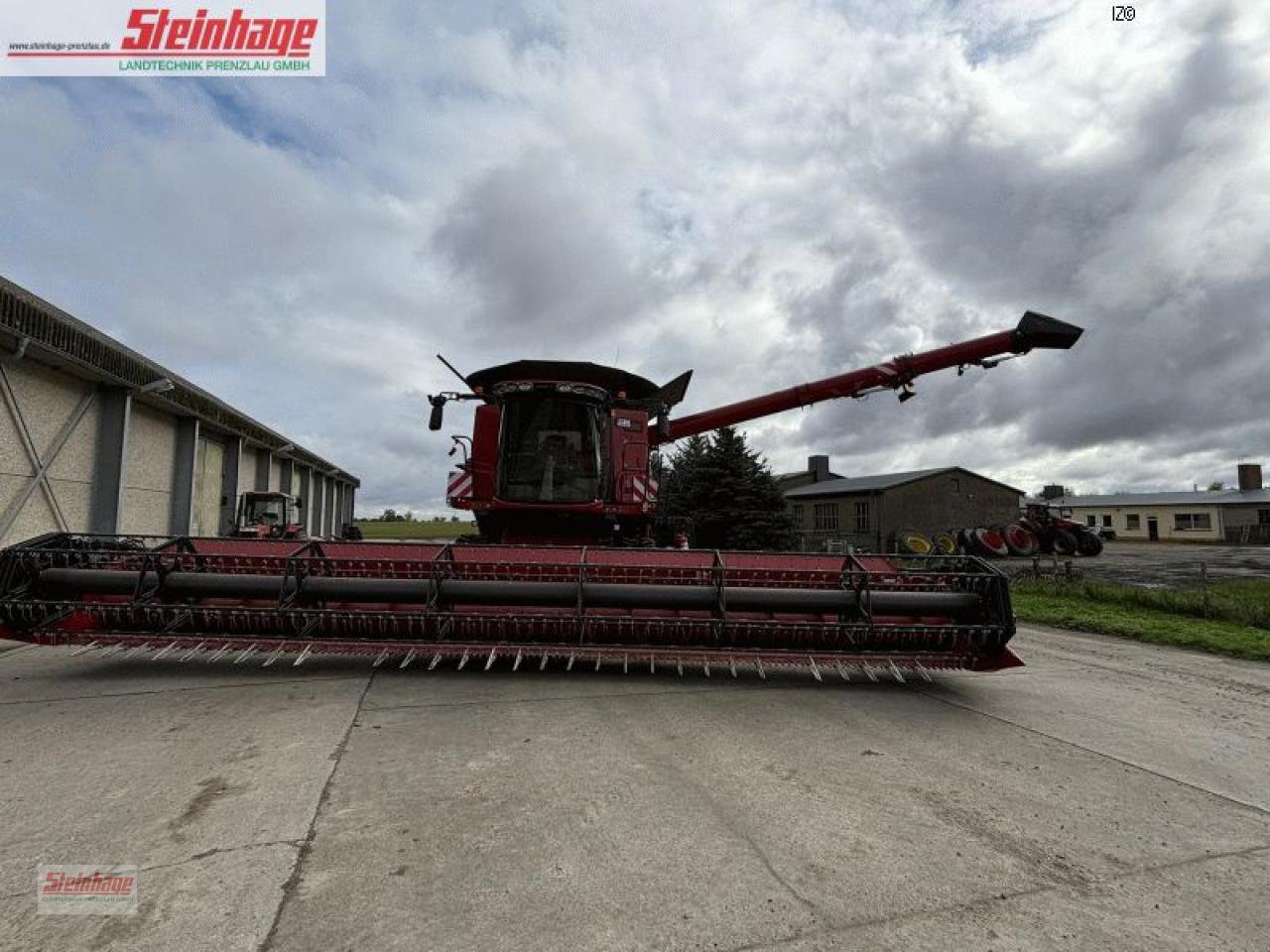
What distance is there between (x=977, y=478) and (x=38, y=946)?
42.6 meters

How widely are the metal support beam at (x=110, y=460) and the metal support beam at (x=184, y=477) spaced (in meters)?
2.92

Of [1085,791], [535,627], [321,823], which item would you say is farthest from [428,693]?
[1085,791]

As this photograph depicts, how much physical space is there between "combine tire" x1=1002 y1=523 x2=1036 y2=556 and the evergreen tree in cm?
1200

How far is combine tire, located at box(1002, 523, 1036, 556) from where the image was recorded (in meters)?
27.4

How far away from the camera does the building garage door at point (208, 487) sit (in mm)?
15734

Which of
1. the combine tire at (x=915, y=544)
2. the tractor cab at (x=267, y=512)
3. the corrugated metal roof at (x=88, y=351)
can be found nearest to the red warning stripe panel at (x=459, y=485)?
the corrugated metal roof at (x=88, y=351)

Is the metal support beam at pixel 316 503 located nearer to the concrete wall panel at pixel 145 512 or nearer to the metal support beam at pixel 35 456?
the concrete wall panel at pixel 145 512

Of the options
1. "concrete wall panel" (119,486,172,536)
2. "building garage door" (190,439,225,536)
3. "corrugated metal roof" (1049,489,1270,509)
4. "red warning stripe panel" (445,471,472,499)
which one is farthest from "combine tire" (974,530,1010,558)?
"concrete wall panel" (119,486,172,536)

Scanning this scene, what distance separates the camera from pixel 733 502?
2177 centimetres

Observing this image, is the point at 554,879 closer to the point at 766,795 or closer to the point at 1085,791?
the point at 766,795

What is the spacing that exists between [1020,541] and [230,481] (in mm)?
30951

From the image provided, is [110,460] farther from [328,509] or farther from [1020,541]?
[1020,541]

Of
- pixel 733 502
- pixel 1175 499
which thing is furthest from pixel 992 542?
pixel 1175 499

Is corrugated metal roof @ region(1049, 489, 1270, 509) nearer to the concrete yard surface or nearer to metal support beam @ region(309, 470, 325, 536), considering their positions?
metal support beam @ region(309, 470, 325, 536)
